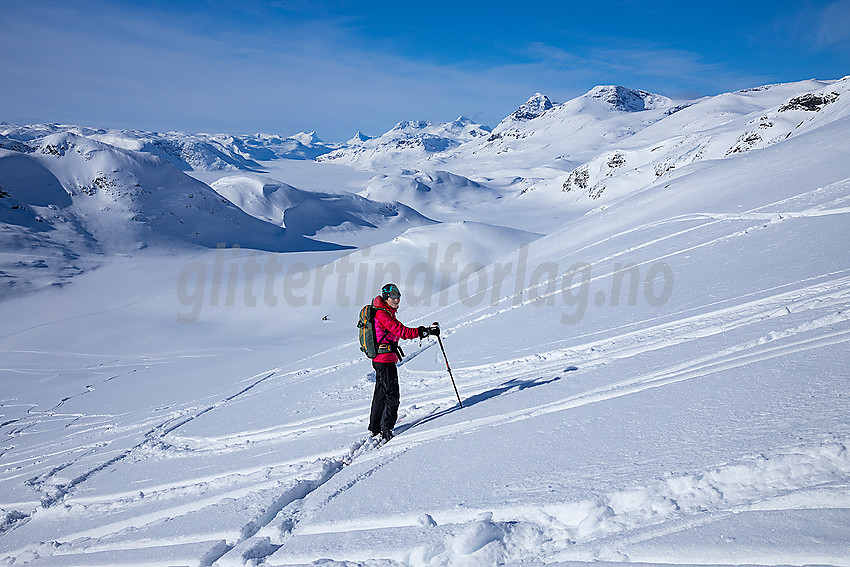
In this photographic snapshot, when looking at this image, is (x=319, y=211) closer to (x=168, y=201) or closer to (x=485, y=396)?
(x=168, y=201)

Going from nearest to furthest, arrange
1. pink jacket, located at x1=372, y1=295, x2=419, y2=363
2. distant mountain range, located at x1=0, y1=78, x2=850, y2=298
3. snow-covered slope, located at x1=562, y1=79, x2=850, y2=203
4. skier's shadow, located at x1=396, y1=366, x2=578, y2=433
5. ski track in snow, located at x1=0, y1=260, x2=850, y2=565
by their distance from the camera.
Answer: ski track in snow, located at x1=0, y1=260, x2=850, y2=565, pink jacket, located at x1=372, y1=295, x2=419, y2=363, skier's shadow, located at x1=396, y1=366, x2=578, y2=433, distant mountain range, located at x1=0, y1=78, x2=850, y2=298, snow-covered slope, located at x1=562, y1=79, x2=850, y2=203

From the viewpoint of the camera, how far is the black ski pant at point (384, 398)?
5.55m

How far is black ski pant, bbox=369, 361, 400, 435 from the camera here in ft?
18.2

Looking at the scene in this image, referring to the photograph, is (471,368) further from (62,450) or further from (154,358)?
(154,358)

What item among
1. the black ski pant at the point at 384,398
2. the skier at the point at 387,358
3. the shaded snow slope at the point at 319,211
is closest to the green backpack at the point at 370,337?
the skier at the point at 387,358

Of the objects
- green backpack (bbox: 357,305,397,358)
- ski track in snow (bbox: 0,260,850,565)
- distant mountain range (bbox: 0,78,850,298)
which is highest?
distant mountain range (bbox: 0,78,850,298)

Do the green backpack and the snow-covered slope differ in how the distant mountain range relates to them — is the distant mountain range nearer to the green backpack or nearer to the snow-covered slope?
the snow-covered slope

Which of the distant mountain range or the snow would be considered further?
the distant mountain range

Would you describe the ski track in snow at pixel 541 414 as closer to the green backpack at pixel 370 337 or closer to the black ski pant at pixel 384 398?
the black ski pant at pixel 384 398

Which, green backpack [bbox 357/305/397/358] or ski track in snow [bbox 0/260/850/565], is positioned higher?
green backpack [bbox 357/305/397/358]

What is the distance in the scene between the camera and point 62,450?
7.86m

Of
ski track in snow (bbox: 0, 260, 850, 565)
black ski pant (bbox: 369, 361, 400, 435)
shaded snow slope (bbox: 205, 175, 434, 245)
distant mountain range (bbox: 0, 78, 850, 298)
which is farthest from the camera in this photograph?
shaded snow slope (bbox: 205, 175, 434, 245)

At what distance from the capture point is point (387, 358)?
5613 mm

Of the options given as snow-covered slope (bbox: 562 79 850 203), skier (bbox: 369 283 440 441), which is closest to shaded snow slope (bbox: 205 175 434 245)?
snow-covered slope (bbox: 562 79 850 203)
